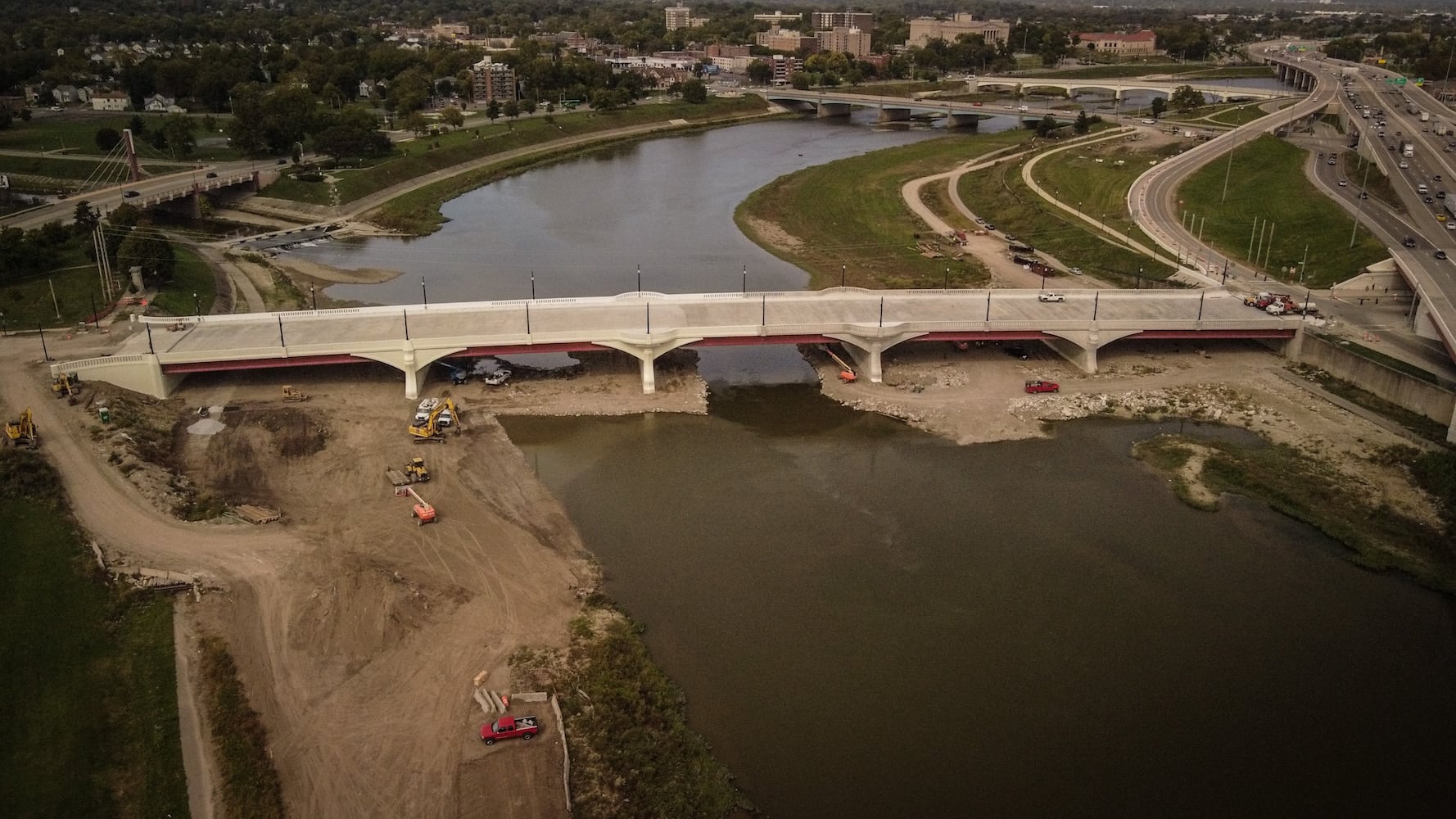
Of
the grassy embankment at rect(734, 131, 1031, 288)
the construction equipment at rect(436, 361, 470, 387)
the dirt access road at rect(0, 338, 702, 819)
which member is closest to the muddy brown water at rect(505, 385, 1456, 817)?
the dirt access road at rect(0, 338, 702, 819)

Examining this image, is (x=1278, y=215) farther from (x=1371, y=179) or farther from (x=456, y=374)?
(x=456, y=374)

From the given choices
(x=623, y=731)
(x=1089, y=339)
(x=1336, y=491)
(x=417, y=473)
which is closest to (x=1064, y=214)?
(x=1089, y=339)

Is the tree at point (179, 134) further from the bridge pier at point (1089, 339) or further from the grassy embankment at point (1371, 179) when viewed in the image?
the grassy embankment at point (1371, 179)

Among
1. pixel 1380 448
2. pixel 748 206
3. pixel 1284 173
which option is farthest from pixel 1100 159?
pixel 1380 448

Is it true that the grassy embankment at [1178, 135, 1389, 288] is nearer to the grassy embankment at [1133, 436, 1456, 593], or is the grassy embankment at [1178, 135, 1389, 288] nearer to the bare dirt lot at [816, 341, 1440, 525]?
the bare dirt lot at [816, 341, 1440, 525]

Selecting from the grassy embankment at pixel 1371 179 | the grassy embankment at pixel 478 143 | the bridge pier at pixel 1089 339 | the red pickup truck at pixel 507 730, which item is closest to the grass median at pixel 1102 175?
the grassy embankment at pixel 1371 179

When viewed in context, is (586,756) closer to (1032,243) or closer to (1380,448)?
(1380,448)

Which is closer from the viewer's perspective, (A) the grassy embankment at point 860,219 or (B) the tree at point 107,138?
(A) the grassy embankment at point 860,219
